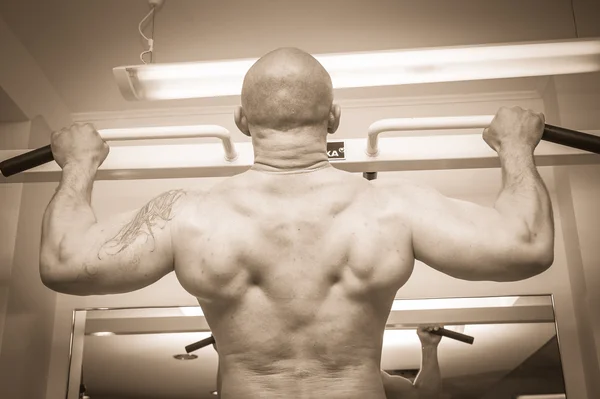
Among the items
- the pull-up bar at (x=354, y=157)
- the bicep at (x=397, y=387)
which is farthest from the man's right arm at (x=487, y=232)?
the bicep at (x=397, y=387)

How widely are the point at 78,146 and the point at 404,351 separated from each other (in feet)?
5.28

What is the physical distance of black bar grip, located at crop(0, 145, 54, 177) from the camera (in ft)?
5.52

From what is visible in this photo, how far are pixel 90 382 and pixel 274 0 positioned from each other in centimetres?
167

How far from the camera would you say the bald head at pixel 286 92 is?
1.26 metres

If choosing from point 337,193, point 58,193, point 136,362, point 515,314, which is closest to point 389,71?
point 337,193

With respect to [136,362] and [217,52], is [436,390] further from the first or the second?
[217,52]

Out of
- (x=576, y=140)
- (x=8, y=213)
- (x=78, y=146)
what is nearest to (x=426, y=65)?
(x=576, y=140)

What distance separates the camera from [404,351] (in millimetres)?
2592

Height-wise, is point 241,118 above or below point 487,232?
above

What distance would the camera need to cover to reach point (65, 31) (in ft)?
8.45

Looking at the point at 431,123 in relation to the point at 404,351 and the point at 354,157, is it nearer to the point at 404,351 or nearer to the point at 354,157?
the point at 354,157

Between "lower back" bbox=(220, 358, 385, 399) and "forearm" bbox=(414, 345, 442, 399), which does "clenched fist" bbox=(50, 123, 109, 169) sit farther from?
"forearm" bbox=(414, 345, 442, 399)

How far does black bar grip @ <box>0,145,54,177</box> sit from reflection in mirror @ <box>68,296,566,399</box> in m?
1.15

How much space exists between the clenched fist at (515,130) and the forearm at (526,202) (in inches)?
0.8
